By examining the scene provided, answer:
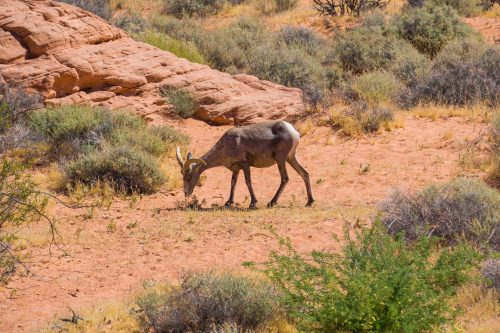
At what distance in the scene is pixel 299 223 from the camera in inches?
445

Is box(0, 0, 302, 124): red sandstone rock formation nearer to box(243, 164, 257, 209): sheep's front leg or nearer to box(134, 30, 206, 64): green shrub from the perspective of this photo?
box(134, 30, 206, 64): green shrub

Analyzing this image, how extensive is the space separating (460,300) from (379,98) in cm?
1169

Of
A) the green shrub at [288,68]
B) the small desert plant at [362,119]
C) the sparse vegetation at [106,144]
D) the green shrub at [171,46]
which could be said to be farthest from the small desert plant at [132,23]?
the small desert plant at [362,119]

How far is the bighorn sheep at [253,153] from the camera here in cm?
1250

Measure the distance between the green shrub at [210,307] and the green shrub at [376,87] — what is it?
11.6m

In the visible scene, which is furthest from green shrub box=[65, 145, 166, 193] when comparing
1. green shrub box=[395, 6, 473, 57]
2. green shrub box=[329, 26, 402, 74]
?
green shrub box=[395, 6, 473, 57]

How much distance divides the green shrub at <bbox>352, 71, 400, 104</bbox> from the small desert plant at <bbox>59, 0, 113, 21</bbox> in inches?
412

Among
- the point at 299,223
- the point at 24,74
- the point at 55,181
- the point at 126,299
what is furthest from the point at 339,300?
the point at 24,74

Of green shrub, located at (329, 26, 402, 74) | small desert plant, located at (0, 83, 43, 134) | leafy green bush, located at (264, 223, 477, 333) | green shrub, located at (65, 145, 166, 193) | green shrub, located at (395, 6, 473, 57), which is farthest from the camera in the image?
green shrub, located at (395, 6, 473, 57)

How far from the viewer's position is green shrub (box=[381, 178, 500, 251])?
9633 mm

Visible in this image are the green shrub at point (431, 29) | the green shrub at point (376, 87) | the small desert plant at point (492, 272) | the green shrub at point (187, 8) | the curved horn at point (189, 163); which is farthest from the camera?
the green shrub at point (187, 8)

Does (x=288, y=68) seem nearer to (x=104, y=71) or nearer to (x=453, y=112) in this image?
→ (x=453, y=112)

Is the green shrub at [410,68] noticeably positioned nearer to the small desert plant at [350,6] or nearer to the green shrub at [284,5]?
the small desert plant at [350,6]

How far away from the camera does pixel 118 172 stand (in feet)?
45.9
